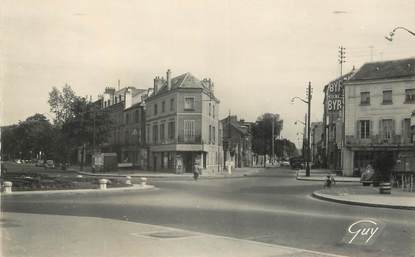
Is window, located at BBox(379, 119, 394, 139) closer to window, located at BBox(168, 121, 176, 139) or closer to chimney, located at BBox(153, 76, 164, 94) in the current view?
window, located at BBox(168, 121, 176, 139)

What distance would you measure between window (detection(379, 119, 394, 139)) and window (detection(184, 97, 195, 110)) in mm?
16347

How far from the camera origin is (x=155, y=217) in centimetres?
1327

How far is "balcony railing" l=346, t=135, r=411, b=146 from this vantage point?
136 feet

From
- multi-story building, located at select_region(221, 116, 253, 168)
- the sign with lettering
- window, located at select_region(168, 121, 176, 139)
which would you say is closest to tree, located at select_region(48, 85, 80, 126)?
the sign with lettering

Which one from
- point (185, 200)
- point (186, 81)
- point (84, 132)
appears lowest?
point (185, 200)

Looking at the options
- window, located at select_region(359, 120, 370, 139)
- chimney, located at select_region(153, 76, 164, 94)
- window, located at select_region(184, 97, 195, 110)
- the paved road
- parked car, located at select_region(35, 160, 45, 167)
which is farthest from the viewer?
chimney, located at select_region(153, 76, 164, 94)

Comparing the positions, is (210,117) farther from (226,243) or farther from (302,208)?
(226,243)

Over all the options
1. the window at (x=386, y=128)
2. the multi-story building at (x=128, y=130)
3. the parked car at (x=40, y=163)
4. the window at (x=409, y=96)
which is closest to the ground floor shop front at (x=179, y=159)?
the multi-story building at (x=128, y=130)

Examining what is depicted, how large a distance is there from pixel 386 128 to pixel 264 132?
59.6 metres

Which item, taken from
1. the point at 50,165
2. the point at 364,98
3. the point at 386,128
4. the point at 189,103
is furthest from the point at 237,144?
the point at 50,165

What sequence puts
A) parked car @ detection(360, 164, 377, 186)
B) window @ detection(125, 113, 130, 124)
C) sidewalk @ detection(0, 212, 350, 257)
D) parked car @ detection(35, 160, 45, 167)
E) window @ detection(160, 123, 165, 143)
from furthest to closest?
window @ detection(125, 113, 130, 124) → window @ detection(160, 123, 165, 143) → parked car @ detection(35, 160, 45, 167) → parked car @ detection(360, 164, 377, 186) → sidewalk @ detection(0, 212, 350, 257)

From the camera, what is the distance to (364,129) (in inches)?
1720

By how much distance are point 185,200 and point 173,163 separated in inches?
1175

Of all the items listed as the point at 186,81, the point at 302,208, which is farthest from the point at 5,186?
the point at 186,81
